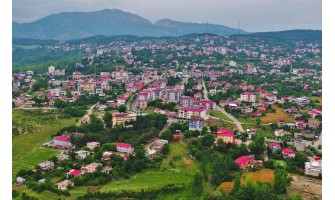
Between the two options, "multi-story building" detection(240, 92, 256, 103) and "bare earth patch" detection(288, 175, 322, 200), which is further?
"multi-story building" detection(240, 92, 256, 103)

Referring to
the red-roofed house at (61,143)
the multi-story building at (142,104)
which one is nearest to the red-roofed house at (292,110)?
the multi-story building at (142,104)

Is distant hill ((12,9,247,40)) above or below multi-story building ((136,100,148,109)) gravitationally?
above

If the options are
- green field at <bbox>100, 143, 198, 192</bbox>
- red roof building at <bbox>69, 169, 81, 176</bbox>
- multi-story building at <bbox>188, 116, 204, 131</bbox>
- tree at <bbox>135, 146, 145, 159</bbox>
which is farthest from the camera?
multi-story building at <bbox>188, 116, 204, 131</bbox>

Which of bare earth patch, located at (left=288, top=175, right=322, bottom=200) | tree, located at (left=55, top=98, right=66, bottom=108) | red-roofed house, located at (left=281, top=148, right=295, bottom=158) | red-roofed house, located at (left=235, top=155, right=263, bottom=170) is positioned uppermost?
tree, located at (left=55, top=98, right=66, bottom=108)

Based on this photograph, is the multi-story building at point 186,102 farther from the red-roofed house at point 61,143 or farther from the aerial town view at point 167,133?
the red-roofed house at point 61,143

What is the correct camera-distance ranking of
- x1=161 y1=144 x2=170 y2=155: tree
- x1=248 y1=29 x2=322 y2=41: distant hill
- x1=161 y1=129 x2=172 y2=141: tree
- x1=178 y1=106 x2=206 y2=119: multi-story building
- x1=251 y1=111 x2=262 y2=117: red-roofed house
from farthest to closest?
x1=248 y1=29 x2=322 y2=41: distant hill < x1=251 y1=111 x2=262 y2=117: red-roofed house < x1=178 y1=106 x2=206 y2=119: multi-story building < x1=161 y1=129 x2=172 y2=141: tree < x1=161 y1=144 x2=170 y2=155: tree

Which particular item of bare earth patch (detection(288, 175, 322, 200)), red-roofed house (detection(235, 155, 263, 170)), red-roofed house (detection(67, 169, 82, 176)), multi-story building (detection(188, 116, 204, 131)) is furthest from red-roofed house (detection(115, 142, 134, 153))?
bare earth patch (detection(288, 175, 322, 200))

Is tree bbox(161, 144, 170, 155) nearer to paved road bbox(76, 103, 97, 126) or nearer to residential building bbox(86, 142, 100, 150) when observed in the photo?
residential building bbox(86, 142, 100, 150)

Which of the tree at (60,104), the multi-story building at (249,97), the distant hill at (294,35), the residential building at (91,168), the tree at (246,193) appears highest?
the distant hill at (294,35)
